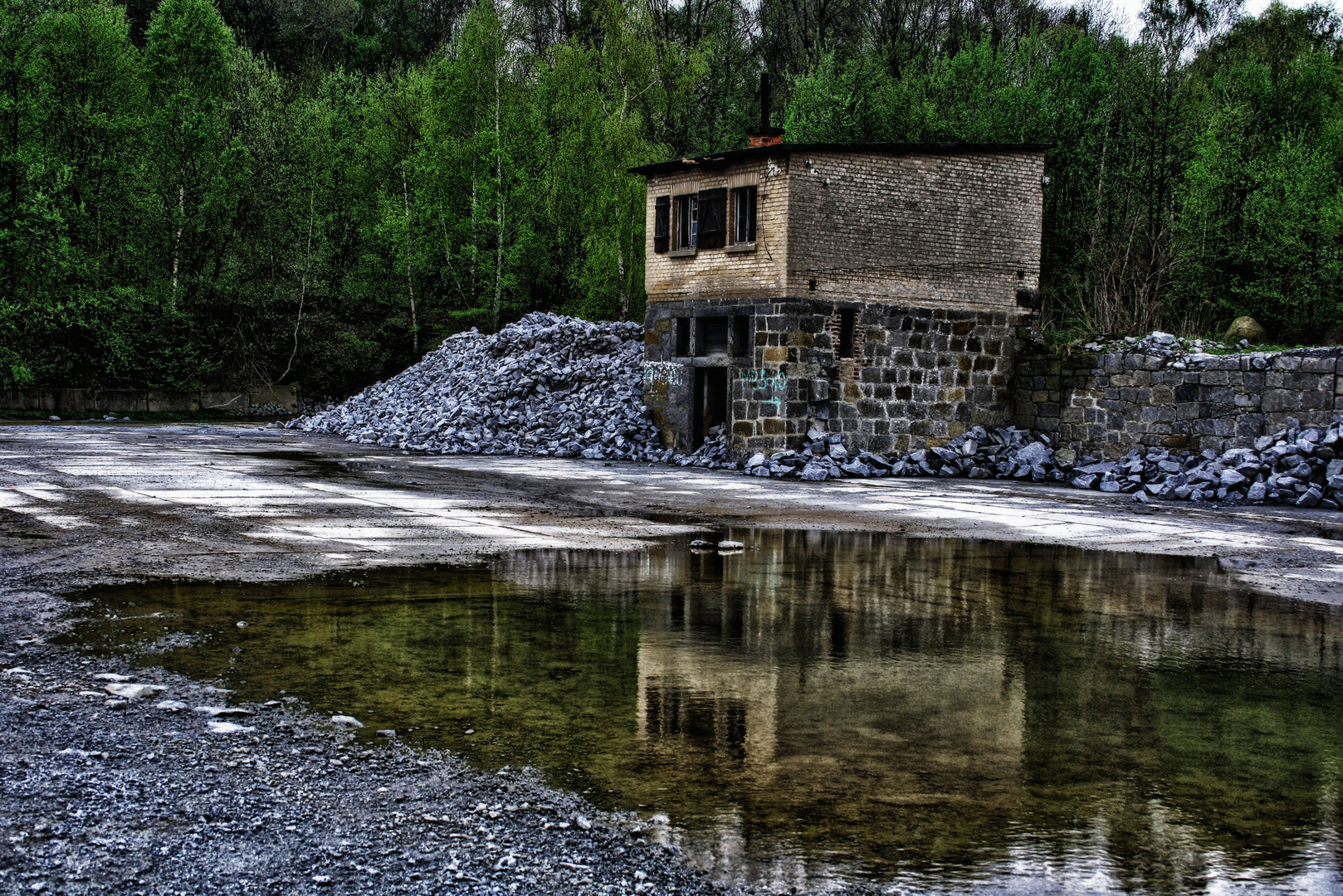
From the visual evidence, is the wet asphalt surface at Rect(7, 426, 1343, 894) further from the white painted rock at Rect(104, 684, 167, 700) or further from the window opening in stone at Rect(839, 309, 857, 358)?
the window opening in stone at Rect(839, 309, 857, 358)

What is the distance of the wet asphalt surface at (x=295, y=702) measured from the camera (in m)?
3.57

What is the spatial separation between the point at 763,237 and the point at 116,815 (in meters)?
20.3

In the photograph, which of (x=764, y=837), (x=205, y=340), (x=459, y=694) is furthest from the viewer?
(x=205, y=340)

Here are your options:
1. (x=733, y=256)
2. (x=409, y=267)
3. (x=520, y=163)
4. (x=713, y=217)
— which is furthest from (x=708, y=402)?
(x=409, y=267)

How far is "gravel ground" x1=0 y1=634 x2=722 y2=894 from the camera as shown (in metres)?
3.45

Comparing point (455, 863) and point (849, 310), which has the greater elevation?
point (849, 310)

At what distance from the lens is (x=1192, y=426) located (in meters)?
20.5

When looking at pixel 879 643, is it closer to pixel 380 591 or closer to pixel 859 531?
pixel 380 591

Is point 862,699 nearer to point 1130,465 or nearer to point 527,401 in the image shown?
point 1130,465

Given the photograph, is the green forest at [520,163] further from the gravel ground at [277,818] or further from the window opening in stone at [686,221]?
the gravel ground at [277,818]

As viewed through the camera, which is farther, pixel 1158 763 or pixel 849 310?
pixel 849 310

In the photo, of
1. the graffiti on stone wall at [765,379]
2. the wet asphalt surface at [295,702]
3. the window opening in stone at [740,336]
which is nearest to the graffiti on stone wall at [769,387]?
the graffiti on stone wall at [765,379]

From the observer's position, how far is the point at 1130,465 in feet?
66.4

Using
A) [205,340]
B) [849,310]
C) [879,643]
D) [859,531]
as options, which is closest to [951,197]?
[849,310]
